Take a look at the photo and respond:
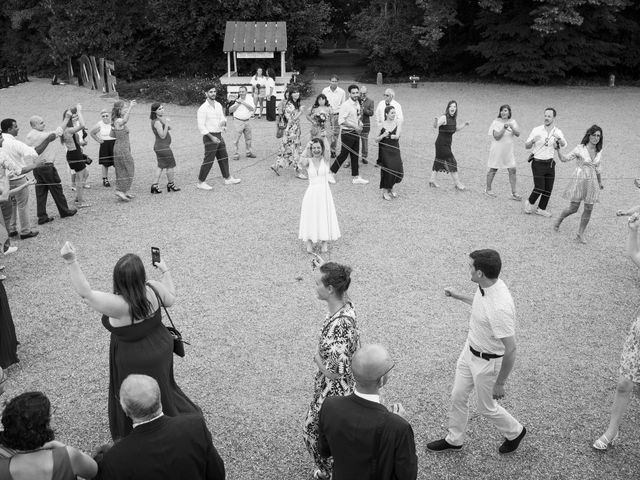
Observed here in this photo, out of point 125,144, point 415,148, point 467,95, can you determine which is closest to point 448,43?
point 467,95

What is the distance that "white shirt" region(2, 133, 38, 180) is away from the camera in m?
7.84

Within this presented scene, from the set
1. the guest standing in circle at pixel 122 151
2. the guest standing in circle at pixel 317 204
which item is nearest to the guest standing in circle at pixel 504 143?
the guest standing in circle at pixel 317 204

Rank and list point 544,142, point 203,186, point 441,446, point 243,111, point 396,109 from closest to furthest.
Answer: point 441,446
point 544,142
point 396,109
point 203,186
point 243,111

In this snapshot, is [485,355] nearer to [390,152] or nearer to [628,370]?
[628,370]

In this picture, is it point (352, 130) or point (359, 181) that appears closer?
point (359, 181)

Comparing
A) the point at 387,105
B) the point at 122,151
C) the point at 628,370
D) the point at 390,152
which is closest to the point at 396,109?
the point at 387,105

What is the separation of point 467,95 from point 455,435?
763 inches

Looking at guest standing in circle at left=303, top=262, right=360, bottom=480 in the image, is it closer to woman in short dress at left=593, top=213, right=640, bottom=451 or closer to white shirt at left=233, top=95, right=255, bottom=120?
woman in short dress at left=593, top=213, right=640, bottom=451

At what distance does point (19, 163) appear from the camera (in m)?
7.96

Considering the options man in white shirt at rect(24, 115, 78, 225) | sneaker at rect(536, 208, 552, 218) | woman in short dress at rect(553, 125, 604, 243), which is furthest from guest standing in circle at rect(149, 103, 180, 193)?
woman in short dress at rect(553, 125, 604, 243)

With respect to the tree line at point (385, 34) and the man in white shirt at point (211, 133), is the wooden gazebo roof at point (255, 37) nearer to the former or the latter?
the tree line at point (385, 34)

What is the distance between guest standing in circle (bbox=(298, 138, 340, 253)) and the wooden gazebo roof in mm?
12717

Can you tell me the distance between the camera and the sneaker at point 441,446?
4.36 m

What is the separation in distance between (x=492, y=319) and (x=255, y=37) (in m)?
17.8
